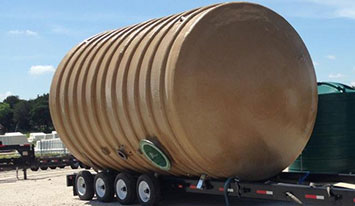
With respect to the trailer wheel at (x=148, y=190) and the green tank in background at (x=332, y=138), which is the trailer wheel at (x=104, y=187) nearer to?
the trailer wheel at (x=148, y=190)

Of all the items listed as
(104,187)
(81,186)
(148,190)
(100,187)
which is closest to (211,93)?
(148,190)

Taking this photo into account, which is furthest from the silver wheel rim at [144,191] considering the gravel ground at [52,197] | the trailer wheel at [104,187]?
the trailer wheel at [104,187]

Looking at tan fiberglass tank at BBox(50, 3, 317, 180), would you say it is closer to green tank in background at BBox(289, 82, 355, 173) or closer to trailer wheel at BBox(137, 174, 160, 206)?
trailer wheel at BBox(137, 174, 160, 206)

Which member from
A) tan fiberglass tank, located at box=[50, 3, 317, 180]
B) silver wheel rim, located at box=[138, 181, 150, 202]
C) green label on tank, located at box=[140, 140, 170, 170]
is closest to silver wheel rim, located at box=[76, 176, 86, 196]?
tan fiberglass tank, located at box=[50, 3, 317, 180]

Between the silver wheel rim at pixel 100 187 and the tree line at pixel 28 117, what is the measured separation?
83877 mm

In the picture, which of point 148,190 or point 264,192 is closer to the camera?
point 264,192

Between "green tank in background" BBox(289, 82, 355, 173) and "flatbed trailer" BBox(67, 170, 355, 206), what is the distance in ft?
4.92

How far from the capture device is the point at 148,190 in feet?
32.7

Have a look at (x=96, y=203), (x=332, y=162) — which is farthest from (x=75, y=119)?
(x=332, y=162)

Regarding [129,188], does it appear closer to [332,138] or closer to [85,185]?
[85,185]

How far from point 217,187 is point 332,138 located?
358 centimetres

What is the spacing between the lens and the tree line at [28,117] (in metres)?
98.4

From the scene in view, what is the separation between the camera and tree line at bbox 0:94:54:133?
98.4m

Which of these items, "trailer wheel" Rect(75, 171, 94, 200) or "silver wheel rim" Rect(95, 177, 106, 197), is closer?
"silver wheel rim" Rect(95, 177, 106, 197)
